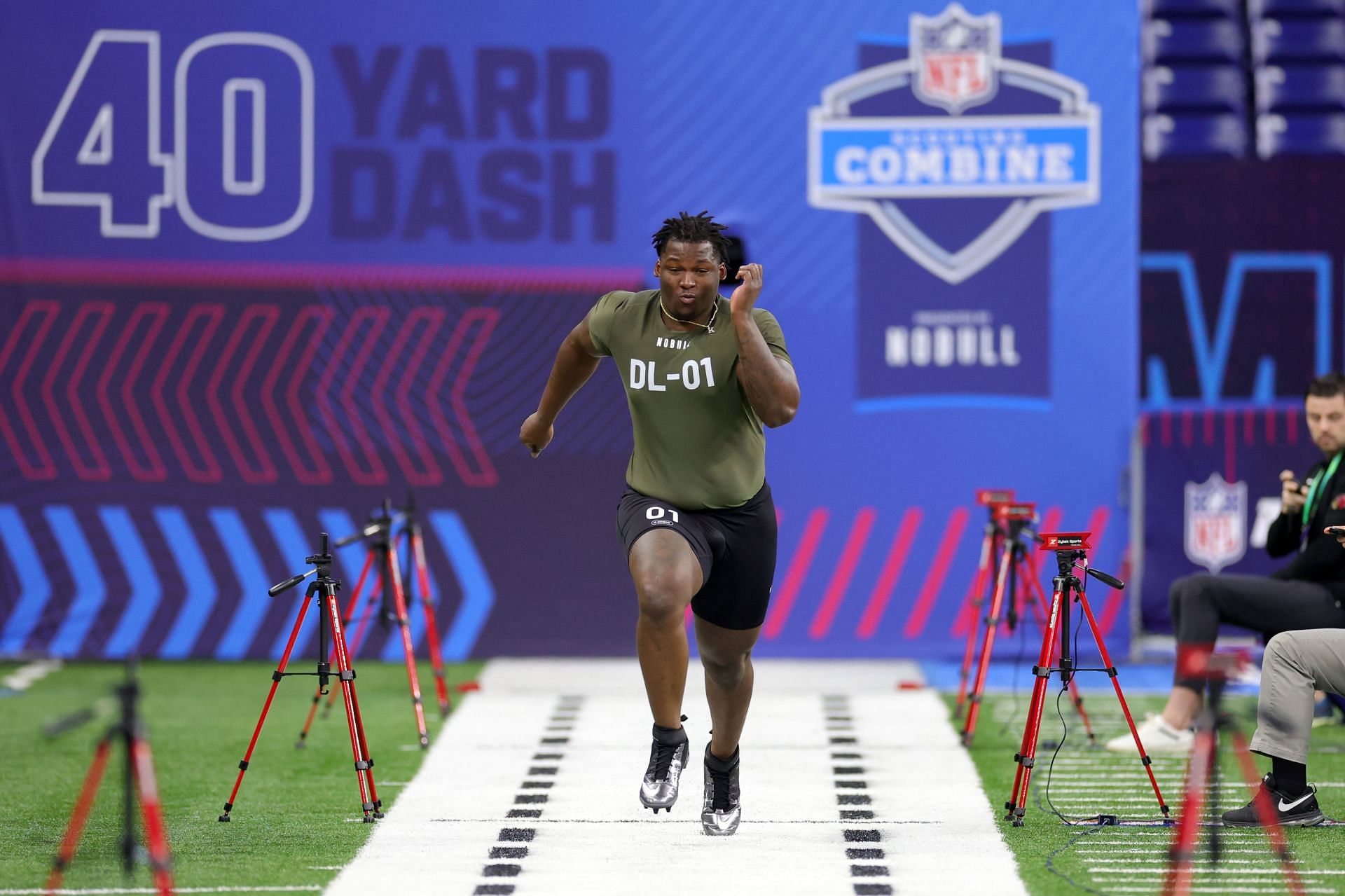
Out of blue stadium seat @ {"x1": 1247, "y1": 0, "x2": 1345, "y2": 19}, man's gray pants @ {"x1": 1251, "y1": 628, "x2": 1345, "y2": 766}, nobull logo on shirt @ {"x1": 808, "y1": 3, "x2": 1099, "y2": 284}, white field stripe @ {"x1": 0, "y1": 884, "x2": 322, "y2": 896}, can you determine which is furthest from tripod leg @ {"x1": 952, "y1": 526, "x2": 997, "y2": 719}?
blue stadium seat @ {"x1": 1247, "y1": 0, "x2": 1345, "y2": 19}

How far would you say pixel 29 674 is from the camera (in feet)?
28.2

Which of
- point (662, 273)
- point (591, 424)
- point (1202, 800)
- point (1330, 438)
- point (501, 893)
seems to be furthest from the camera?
point (591, 424)

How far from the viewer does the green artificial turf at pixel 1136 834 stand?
4.36 metres

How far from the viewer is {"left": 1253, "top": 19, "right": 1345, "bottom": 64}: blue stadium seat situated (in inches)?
424

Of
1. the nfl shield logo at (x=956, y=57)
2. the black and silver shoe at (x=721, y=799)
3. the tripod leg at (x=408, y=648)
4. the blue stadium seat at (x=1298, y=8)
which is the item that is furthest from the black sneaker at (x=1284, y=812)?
the blue stadium seat at (x=1298, y=8)

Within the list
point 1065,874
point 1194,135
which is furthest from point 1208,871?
point 1194,135

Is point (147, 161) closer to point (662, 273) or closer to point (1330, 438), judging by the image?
point (662, 273)

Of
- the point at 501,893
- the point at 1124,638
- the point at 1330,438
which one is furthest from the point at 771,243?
the point at 501,893

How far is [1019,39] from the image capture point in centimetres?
892

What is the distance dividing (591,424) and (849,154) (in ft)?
6.46

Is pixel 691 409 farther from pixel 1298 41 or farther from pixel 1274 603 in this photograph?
pixel 1298 41

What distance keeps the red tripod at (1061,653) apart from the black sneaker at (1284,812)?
0.21 metres

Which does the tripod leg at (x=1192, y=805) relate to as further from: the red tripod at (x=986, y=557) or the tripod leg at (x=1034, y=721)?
the red tripod at (x=986, y=557)

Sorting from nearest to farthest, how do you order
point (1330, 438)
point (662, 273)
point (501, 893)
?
point (501, 893), point (662, 273), point (1330, 438)
